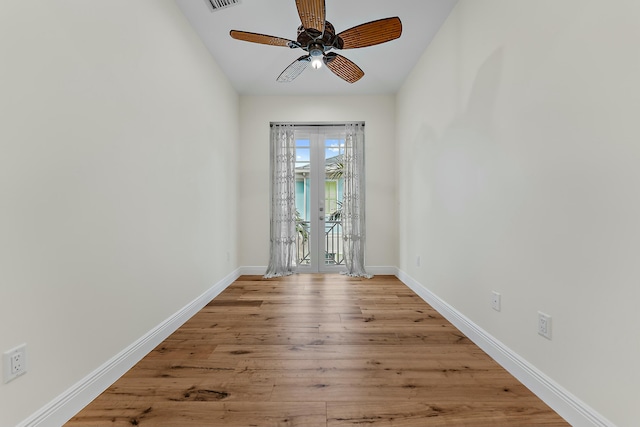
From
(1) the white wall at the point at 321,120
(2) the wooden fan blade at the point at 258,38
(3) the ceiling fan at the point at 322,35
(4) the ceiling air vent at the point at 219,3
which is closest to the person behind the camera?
(3) the ceiling fan at the point at 322,35

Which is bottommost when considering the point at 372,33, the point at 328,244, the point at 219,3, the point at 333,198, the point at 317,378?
the point at 317,378

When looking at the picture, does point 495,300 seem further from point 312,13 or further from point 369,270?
point 369,270

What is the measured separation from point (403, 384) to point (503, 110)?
1733mm

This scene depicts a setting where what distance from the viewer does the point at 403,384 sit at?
1608 millimetres

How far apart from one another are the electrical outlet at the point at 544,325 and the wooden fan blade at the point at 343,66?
2355mm

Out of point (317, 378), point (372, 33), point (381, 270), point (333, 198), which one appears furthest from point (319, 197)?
point (317, 378)

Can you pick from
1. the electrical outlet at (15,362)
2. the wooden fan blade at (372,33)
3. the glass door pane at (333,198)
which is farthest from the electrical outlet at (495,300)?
the glass door pane at (333,198)

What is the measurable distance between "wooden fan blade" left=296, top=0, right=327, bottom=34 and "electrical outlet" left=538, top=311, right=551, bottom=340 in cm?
220

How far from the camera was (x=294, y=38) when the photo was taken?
2.97m

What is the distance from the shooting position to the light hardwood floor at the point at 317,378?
4.46 ft

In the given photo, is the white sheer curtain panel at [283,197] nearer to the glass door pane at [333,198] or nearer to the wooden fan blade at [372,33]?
the glass door pane at [333,198]

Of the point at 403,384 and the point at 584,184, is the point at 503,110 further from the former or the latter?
the point at 403,384

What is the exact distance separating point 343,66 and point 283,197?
2.19 metres

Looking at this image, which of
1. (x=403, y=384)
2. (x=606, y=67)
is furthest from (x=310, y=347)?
(x=606, y=67)
